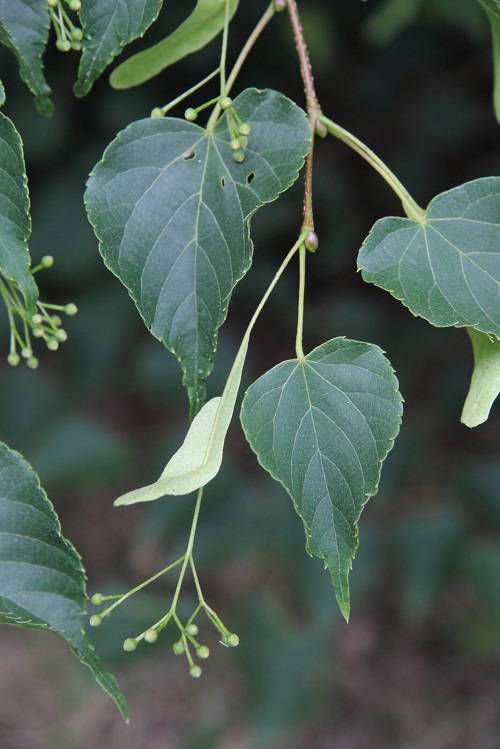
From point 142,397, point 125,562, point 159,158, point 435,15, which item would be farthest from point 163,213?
point 142,397

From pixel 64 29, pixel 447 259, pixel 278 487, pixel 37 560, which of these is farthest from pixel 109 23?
pixel 278 487

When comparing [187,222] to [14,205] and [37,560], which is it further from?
[37,560]

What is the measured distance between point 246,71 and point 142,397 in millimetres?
1119

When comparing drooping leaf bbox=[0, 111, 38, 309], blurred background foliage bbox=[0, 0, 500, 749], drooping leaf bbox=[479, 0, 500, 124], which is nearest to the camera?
drooping leaf bbox=[0, 111, 38, 309]

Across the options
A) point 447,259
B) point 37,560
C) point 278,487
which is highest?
point 447,259

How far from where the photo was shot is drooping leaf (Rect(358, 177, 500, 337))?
0.58m

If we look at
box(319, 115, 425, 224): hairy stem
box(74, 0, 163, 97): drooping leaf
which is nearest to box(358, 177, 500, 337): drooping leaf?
box(319, 115, 425, 224): hairy stem

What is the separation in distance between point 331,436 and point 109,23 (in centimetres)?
35

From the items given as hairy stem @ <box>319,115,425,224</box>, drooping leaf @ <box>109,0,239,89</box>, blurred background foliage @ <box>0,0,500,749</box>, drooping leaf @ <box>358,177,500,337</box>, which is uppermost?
drooping leaf @ <box>109,0,239,89</box>

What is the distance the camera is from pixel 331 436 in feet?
1.90

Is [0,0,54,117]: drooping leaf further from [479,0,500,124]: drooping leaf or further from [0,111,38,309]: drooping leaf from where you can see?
[479,0,500,124]: drooping leaf

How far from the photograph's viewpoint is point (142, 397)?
8.85 ft

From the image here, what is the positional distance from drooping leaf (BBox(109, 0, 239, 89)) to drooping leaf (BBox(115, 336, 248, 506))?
0.29 meters

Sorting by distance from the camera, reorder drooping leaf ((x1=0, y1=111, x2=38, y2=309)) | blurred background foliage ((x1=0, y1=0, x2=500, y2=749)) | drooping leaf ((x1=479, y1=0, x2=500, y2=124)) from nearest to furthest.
Result: drooping leaf ((x1=0, y1=111, x2=38, y2=309)) < drooping leaf ((x1=479, y1=0, x2=500, y2=124)) < blurred background foliage ((x1=0, y1=0, x2=500, y2=749))
